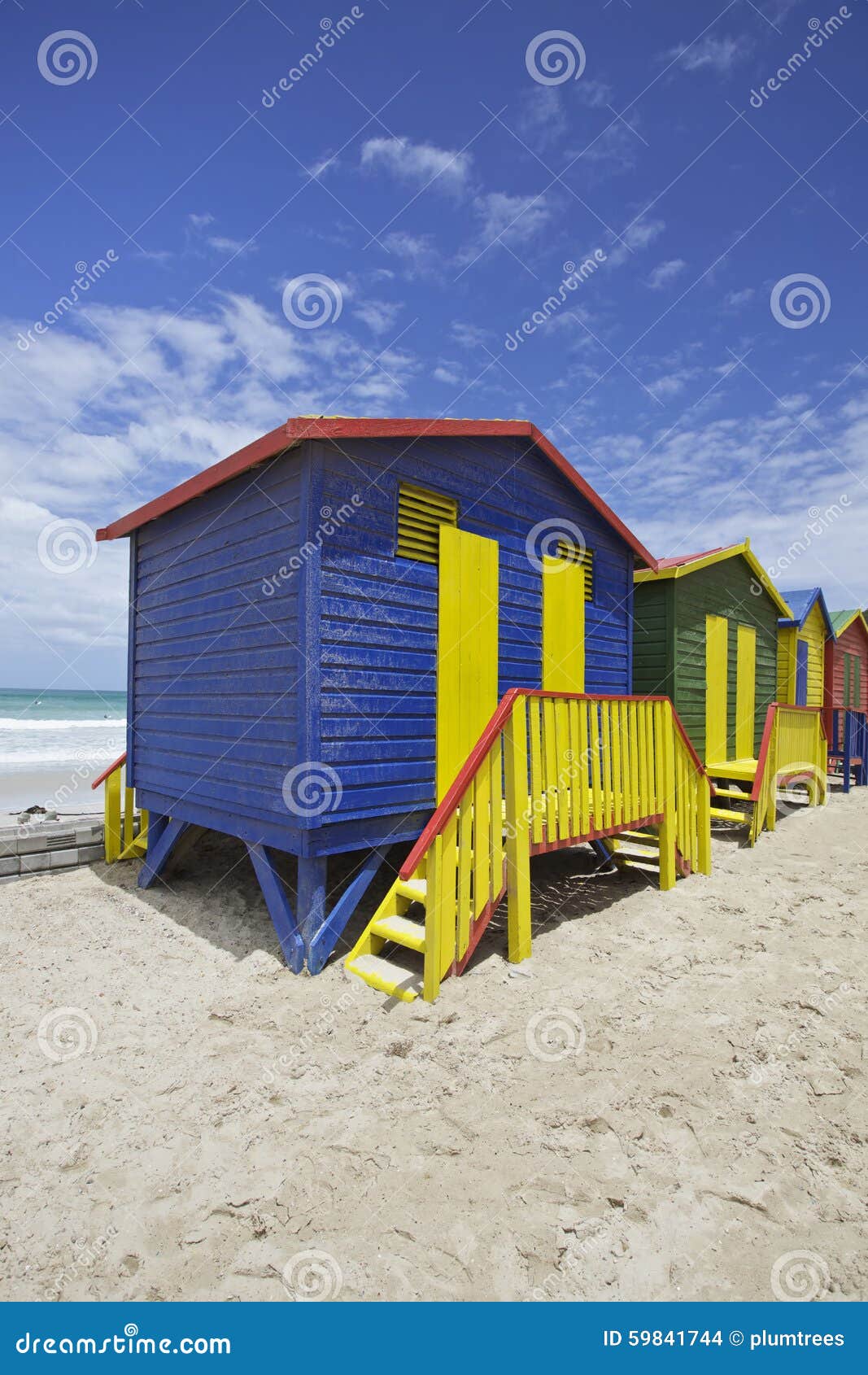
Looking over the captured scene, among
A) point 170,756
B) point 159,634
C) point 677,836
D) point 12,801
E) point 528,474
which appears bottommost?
point 12,801

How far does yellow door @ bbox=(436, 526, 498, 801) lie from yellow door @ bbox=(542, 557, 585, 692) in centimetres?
89

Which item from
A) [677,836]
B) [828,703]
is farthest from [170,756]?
[828,703]

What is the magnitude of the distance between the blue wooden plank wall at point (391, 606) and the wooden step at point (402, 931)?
731 millimetres

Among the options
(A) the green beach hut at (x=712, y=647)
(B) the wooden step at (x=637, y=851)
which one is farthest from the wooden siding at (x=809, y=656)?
(B) the wooden step at (x=637, y=851)

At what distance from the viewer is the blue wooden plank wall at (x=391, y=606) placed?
186 inches

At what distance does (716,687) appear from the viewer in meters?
11.4

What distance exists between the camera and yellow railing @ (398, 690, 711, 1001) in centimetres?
410

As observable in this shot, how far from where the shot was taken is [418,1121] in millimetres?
2898

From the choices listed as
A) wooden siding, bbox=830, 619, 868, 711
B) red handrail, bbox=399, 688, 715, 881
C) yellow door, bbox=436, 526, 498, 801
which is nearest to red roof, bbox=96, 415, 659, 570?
yellow door, bbox=436, 526, 498, 801

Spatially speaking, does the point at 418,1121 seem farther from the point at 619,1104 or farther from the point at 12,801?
the point at 12,801

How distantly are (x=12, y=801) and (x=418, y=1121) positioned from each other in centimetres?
1529

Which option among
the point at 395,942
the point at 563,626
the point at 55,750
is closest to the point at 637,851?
the point at 563,626

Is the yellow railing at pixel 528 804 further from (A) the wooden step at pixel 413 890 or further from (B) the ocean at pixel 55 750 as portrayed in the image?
(B) the ocean at pixel 55 750

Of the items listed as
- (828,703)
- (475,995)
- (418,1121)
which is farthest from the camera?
(828,703)
